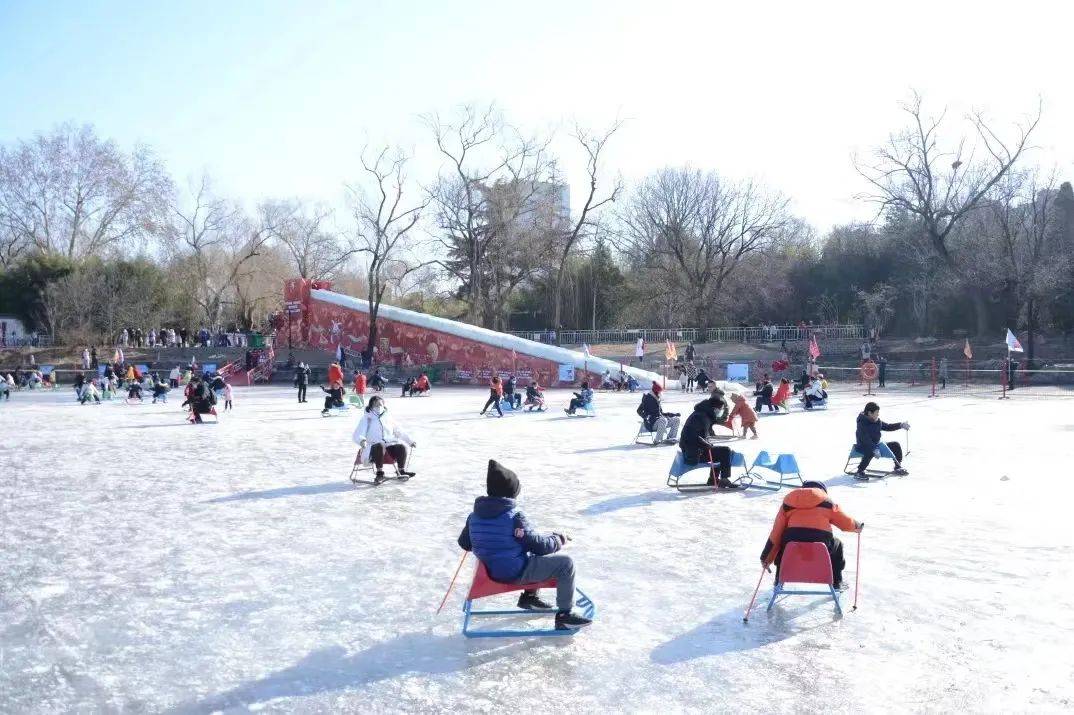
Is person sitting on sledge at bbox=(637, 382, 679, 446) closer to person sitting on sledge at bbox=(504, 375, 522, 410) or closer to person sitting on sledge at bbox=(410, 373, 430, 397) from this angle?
person sitting on sledge at bbox=(504, 375, 522, 410)

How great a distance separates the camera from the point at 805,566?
19.1 ft

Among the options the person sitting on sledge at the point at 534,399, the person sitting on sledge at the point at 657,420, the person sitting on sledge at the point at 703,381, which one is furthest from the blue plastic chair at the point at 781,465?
the person sitting on sledge at the point at 703,381

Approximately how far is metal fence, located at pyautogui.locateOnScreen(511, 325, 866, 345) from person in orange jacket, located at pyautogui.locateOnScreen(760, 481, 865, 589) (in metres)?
37.5

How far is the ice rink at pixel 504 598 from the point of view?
4777mm

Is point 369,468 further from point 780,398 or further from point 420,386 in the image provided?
point 420,386

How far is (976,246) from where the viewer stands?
42.6 meters

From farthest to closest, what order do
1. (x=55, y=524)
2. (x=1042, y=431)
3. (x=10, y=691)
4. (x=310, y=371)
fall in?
(x=310, y=371) < (x=1042, y=431) < (x=55, y=524) < (x=10, y=691)

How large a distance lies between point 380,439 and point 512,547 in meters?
6.42

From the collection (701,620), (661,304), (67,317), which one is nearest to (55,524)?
(701,620)

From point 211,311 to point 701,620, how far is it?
52.9 meters

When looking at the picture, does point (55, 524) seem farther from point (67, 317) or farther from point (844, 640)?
point (67, 317)

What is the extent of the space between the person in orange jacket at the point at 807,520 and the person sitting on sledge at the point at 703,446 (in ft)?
15.7

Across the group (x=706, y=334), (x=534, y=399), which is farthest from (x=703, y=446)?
(x=706, y=334)

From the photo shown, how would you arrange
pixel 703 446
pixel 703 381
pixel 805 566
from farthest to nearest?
pixel 703 381
pixel 703 446
pixel 805 566
